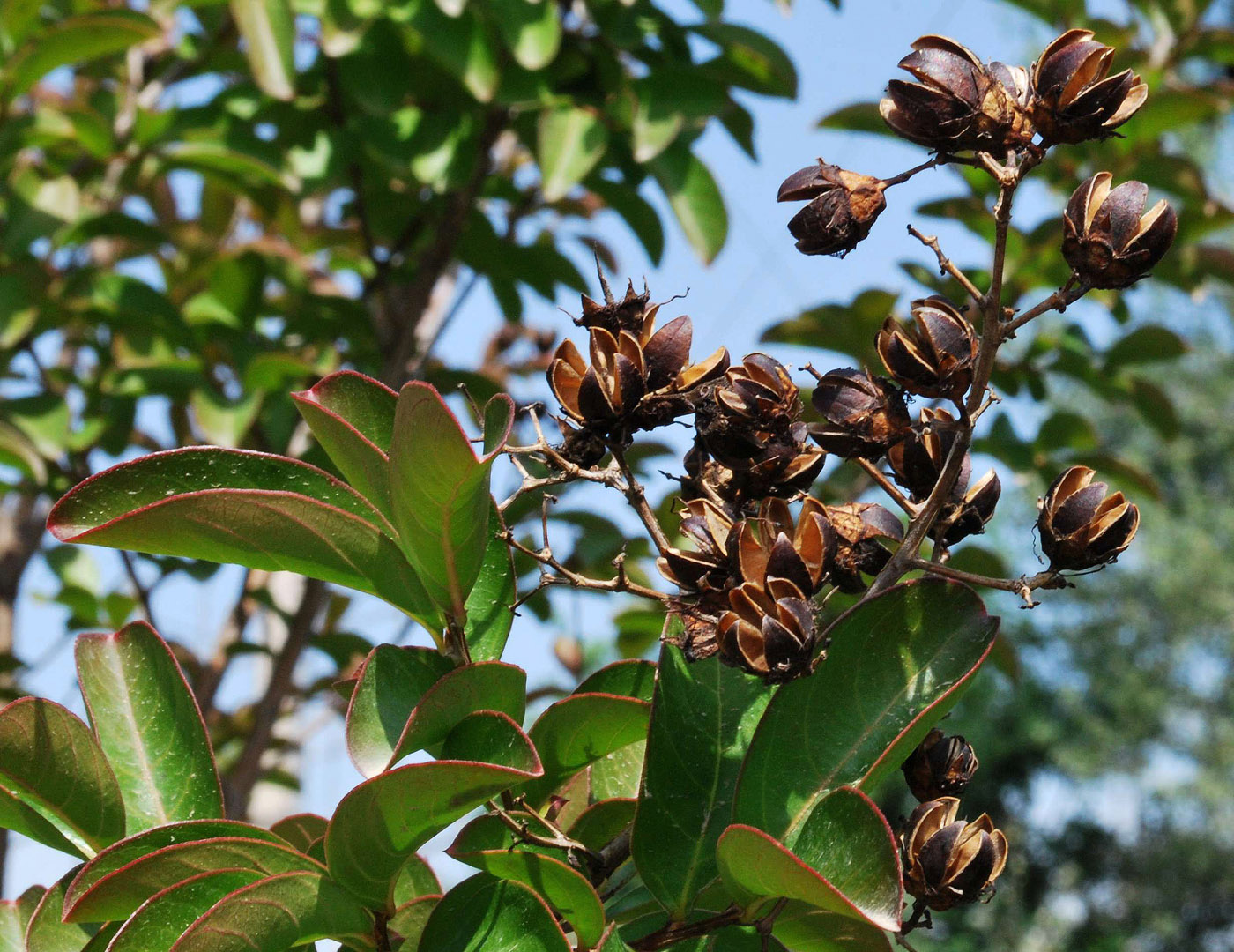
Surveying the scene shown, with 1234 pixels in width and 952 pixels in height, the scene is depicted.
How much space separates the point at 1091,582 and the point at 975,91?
1420 cm

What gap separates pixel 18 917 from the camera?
0.77 meters

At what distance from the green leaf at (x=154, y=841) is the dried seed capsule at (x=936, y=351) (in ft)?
1.37

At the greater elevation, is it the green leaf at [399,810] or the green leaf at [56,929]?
the green leaf at [399,810]

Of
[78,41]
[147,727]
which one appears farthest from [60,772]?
[78,41]

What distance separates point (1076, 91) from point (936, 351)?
6.3 inches

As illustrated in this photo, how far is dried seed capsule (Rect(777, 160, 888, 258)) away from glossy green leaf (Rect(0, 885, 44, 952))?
639 millimetres

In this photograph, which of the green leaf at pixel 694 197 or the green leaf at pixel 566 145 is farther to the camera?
the green leaf at pixel 694 197

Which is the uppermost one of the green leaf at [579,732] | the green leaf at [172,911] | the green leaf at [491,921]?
the green leaf at [579,732]

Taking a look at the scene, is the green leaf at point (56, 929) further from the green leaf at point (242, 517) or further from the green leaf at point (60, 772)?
the green leaf at point (242, 517)

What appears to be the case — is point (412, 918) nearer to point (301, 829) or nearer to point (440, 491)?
point (301, 829)

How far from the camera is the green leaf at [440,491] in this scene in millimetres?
559

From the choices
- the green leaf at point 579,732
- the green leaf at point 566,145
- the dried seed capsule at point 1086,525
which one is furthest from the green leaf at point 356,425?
the green leaf at point 566,145

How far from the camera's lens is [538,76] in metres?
1.60

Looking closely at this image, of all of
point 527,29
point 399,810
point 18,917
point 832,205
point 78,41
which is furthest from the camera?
point 78,41
